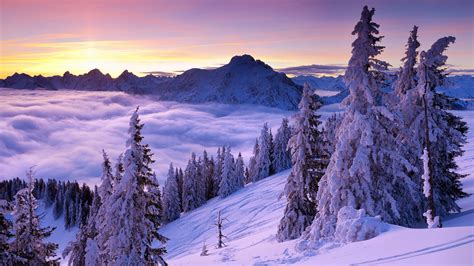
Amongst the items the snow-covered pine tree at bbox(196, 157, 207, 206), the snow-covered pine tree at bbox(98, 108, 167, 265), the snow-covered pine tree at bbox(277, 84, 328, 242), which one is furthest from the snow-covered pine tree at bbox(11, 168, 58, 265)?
the snow-covered pine tree at bbox(196, 157, 207, 206)

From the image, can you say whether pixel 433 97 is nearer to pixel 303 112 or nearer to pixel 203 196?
pixel 303 112

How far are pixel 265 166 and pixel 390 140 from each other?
62.5 meters

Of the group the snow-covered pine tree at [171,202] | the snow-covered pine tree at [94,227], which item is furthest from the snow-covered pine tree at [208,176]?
the snow-covered pine tree at [94,227]

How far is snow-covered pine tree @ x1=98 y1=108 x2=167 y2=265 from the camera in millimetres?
21453

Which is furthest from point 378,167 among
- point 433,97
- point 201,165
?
point 201,165

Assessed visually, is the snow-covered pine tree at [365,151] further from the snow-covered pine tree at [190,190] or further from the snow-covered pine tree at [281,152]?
the snow-covered pine tree at [190,190]

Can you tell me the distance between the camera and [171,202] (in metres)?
78.2

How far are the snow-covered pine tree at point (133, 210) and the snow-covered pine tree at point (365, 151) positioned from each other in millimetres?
8905

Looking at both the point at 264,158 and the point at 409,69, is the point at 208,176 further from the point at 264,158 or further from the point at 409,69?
the point at 409,69

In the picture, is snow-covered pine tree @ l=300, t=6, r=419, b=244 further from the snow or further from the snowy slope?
the snowy slope

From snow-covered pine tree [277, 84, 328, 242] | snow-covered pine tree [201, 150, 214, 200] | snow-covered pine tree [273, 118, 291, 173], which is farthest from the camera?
snow-covered pine tree [201, 150, 214, 200]

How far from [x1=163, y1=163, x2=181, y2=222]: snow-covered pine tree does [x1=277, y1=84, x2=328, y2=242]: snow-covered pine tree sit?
5221cm

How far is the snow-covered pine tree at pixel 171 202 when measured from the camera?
255 feet

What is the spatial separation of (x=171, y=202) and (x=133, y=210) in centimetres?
5776
